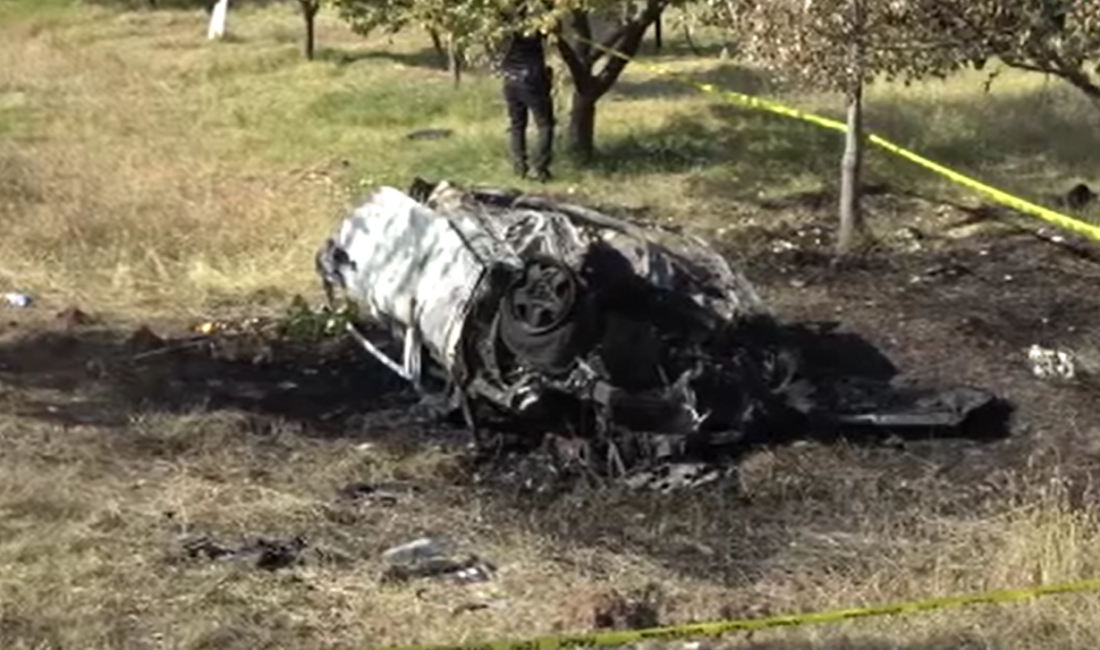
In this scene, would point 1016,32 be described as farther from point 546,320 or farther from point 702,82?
point 702,82

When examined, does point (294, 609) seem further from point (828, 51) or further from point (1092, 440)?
point (828, 51)

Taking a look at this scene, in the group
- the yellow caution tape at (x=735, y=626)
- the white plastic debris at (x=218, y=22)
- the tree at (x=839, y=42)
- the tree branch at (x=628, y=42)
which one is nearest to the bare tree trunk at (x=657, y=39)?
the white plastic debris at (x=218, y=22)

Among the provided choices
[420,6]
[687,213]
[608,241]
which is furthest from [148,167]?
[608,241]

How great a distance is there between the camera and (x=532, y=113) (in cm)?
1536

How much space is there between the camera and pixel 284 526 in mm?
7156

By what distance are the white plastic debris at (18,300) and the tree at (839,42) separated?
15.8 feet

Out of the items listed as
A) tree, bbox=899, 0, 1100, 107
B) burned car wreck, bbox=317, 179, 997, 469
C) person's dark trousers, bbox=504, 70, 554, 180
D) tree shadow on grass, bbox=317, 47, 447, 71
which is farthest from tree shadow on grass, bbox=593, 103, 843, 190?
tree shadow on grass, bbox=317, 47, 447, 71

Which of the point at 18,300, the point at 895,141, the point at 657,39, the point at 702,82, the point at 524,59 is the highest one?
the point at 524,59

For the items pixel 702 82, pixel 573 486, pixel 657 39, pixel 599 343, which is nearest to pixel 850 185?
pixel 599 343

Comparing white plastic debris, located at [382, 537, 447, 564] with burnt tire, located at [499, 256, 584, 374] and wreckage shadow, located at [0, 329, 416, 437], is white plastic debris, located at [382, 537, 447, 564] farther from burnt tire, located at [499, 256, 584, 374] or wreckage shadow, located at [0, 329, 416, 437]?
wreckage shadow, located at [0, 329, 416, 437]

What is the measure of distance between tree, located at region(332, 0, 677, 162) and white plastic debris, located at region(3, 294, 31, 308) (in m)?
4.48

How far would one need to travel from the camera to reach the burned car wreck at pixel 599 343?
8.18 m

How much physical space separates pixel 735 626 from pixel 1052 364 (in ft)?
15.0

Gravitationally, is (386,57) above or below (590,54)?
below
